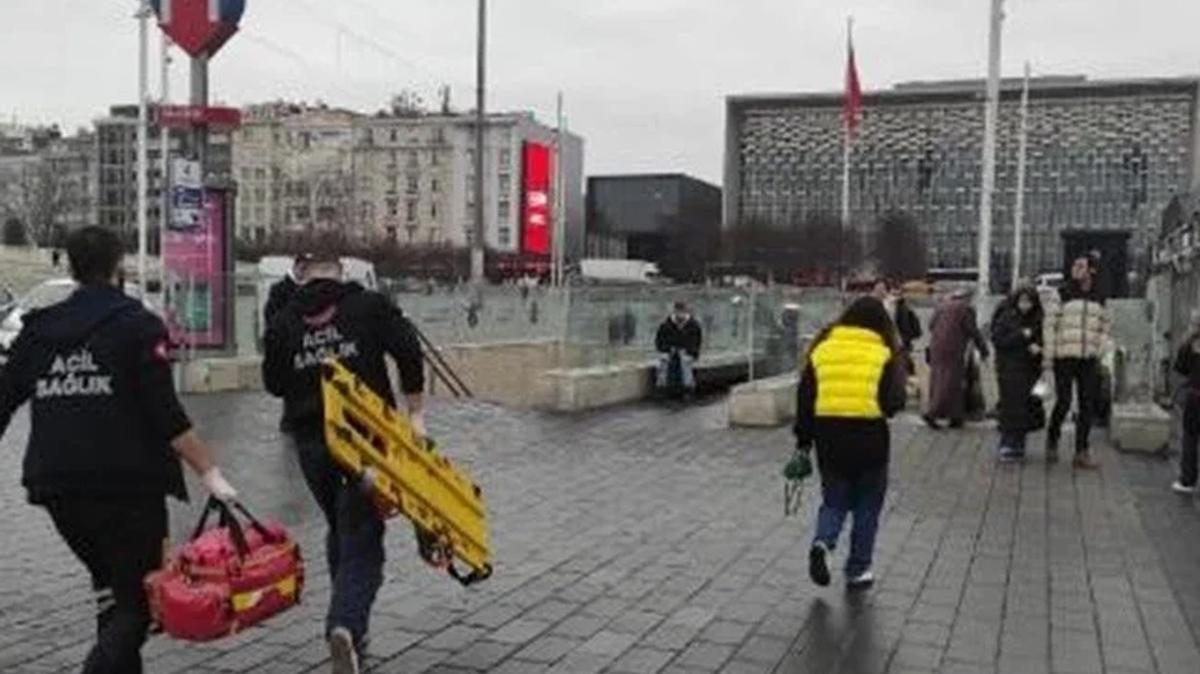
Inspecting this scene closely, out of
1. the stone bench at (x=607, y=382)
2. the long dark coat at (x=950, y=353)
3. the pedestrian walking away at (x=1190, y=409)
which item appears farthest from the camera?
the stone bench at (x=607, y=382)

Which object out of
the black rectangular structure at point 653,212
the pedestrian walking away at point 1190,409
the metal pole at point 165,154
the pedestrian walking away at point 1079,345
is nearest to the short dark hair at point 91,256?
the pedestrian walking away at point 1190,409

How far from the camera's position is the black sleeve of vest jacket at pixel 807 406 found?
8.59 metres

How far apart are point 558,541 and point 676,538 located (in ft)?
2.42

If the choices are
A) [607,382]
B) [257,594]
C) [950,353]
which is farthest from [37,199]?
[257,594]

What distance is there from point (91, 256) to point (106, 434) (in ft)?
1.93

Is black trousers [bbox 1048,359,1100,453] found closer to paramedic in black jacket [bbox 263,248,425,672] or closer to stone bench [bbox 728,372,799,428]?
stone bench [bbox 728,372,799,428]

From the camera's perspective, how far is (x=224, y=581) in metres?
5.46

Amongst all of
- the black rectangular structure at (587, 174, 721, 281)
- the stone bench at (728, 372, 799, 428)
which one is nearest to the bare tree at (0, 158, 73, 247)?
the black rectangular structure at (587, 174, 721, 281)

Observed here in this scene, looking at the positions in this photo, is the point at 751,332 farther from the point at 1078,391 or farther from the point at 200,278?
the point at 1078,391

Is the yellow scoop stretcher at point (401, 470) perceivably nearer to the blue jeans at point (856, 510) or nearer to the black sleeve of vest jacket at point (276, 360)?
the black sleeve of vest jacket at point (276, 360)

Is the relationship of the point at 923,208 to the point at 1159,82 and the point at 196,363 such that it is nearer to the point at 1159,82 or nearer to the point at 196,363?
the point at 1159,82

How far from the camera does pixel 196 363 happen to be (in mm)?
22094

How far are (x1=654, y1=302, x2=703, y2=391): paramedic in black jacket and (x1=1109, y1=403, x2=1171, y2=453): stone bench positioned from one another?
7508 mm

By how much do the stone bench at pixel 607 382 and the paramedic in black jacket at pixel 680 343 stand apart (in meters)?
0.26
